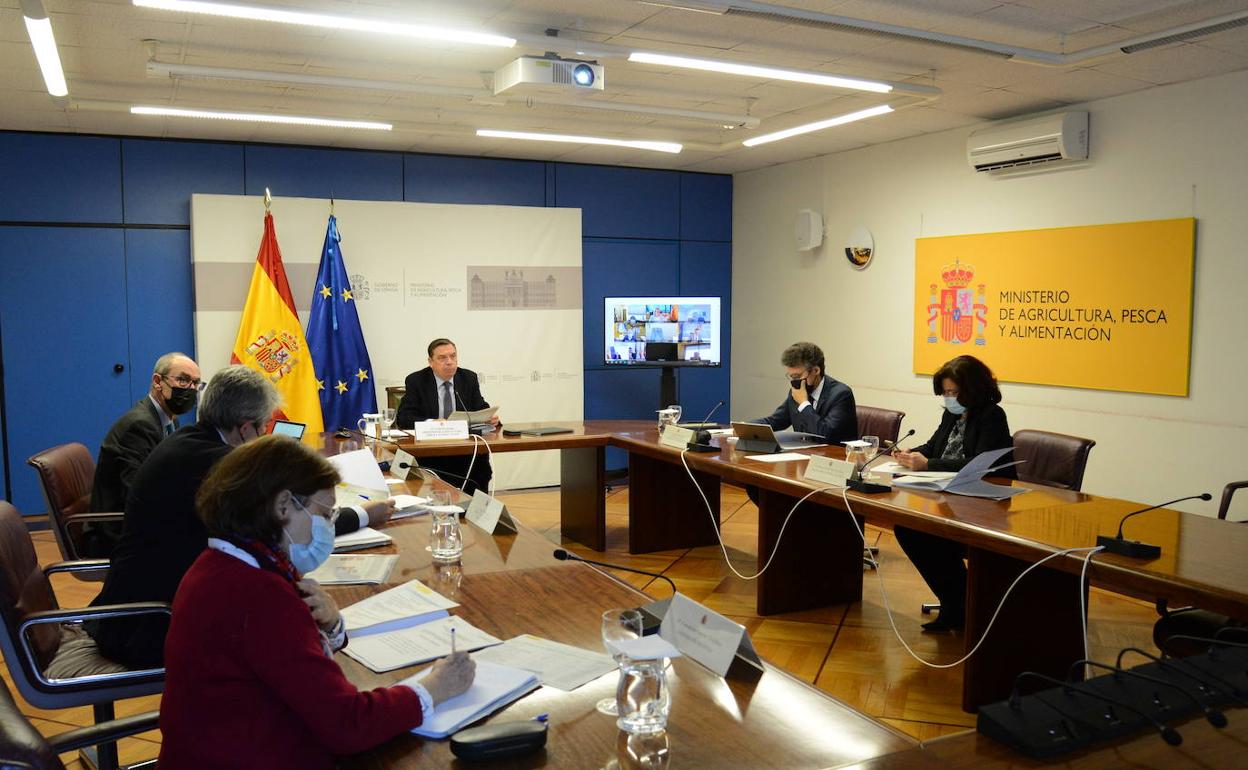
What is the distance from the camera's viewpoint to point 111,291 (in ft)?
20.6

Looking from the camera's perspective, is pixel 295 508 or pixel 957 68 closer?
pixel 295 508

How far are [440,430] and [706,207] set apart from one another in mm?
4075

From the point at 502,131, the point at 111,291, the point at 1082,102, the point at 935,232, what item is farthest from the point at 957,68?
the point at 111,291

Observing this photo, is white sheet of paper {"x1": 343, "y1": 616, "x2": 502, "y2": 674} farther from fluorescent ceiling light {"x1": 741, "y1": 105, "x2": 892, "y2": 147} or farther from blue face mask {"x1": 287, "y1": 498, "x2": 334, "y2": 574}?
fluorescent ceiling light {"x1": 741, "y1": 105, "x2": 892, "y2": 147}

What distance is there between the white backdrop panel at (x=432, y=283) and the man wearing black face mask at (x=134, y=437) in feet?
8.80

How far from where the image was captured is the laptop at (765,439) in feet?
14.7

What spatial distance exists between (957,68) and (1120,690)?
370cm

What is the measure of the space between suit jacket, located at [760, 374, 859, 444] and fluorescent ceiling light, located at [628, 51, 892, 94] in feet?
4.99

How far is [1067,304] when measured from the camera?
210 inches

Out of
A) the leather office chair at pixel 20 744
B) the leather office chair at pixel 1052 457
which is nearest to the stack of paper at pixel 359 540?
the leather office chair at pixel 20 744

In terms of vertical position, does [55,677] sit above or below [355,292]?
below

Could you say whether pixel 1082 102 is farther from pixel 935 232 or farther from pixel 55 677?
pixel 55 677

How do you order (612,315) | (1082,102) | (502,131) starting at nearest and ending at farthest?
(1082,102) < (502,131) < (612,315)

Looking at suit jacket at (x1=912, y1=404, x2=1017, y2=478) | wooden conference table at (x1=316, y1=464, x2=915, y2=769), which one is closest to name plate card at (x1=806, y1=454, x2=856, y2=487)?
suit jacket at (x1=912, y1=404, x2=1017, y2=478)
